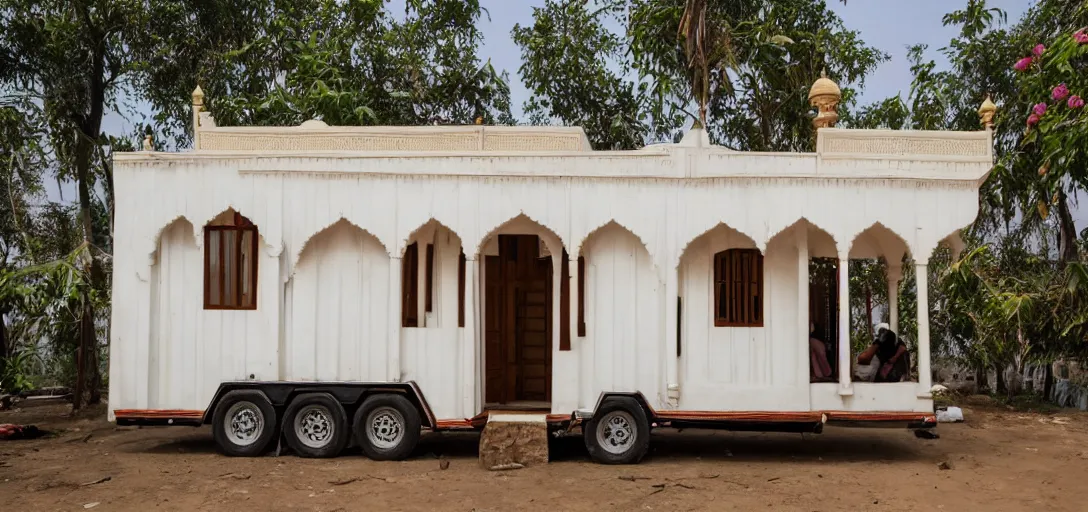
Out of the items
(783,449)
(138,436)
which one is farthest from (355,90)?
(783,449)

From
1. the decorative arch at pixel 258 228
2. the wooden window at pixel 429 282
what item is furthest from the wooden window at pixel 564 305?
the decorative arch at pixel 258 228

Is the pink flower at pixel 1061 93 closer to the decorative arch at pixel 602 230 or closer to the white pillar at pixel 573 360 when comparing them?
the decorative arch at pixel 602 230

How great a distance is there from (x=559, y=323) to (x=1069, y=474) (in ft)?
18.3

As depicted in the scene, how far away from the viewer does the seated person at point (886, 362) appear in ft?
34.9

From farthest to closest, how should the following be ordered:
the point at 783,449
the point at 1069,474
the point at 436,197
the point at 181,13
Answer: the point at 181,13
the point at 783,449
the point at 436,197
the point at 1069,474

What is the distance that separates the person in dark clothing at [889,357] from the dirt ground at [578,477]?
0.94 meters

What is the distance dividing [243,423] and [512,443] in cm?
309

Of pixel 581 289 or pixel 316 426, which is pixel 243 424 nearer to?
pixel 316 426

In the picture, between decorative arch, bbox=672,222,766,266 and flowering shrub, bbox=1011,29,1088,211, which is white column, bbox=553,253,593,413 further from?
flowering shrub, bbox=1011,29,1088,211

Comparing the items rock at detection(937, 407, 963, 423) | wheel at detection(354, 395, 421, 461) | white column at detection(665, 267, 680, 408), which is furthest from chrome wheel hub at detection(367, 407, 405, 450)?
rock at detection(937, 407, 963, 423)

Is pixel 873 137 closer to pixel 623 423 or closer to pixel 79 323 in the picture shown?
pixel 623 423

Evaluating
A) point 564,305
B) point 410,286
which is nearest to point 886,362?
point 564,305

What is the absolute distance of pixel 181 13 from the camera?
18797 millimetres

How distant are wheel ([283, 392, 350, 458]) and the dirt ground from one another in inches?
8.2
